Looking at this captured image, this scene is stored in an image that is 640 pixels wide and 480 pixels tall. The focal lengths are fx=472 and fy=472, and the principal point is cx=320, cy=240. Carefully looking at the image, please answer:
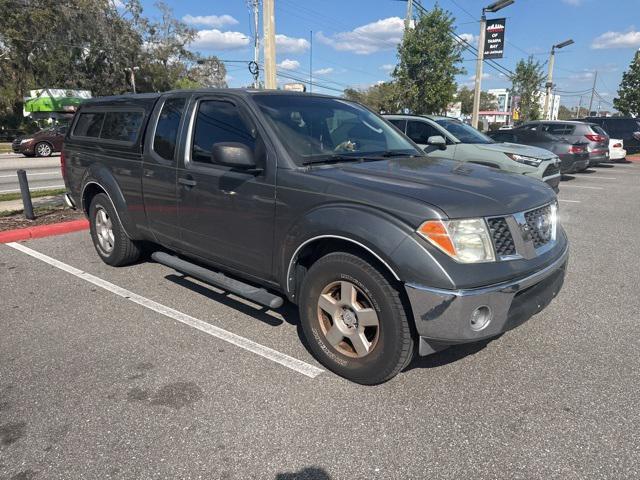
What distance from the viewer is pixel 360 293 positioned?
2.96 m

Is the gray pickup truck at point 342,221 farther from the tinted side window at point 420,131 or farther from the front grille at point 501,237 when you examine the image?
the tinted side window at point 420,131

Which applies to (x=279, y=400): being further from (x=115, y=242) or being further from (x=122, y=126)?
(x=122, y=126)

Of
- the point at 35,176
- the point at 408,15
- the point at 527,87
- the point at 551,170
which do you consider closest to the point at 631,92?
the point at 527,87

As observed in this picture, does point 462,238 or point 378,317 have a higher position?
point 462,238

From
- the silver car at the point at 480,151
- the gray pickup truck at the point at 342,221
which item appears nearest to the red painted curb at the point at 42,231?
the gray pickup truck at the point at 342,221

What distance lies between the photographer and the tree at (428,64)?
18547 mm

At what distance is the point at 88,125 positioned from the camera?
17.9ft

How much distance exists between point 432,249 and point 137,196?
10.4ft

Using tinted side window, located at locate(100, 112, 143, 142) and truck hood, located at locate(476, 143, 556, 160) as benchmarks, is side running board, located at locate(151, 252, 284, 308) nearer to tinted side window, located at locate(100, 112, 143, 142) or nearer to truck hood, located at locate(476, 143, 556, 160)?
tinted side window, located at locate(100, 112, 143, 142)

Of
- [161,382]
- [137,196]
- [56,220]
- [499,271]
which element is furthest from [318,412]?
[56,220]

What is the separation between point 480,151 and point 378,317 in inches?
286

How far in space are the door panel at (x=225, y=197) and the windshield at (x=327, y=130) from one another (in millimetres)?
231

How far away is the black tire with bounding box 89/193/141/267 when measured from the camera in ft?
16.5

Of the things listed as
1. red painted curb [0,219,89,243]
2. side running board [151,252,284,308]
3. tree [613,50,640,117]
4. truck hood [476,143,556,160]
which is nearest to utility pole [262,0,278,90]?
truck hood [476,143,556,160]
